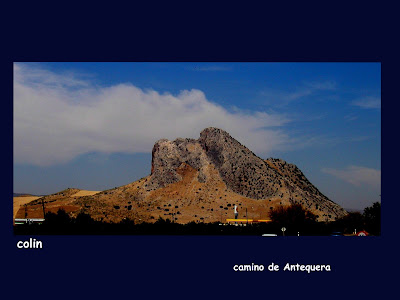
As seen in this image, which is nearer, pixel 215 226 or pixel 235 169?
pixel 215 226

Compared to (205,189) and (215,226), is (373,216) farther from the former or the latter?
(205,189)

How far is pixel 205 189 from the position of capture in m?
96.2

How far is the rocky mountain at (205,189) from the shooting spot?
8938 centimetres

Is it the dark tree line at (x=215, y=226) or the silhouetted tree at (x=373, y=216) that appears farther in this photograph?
the silhouetted tree at (x=373, y=216)

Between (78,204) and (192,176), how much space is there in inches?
901

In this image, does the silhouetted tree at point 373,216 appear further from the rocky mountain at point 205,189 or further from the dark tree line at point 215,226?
the rocky mountain at point 205,189

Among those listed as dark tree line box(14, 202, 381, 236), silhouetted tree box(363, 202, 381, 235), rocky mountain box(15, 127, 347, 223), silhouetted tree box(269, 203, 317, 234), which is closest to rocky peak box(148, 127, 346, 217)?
rocky mountain box(15, 127, 347, 223)

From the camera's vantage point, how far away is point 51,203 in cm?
9262

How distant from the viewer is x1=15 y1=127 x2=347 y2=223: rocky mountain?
8938cm

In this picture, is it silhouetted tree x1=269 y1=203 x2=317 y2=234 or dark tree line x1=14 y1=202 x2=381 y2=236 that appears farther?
silhouetted tree x1=269 y1=203 x2=317 y2=234

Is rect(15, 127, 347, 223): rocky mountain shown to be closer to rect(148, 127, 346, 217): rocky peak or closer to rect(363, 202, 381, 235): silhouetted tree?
rect(148, 127, 346, 217): rocky peak

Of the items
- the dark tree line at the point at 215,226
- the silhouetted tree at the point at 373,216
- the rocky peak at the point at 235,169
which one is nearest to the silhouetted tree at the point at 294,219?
the dark tree line at the point at 215,226

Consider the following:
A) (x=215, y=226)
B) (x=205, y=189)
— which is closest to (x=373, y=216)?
(x=215, y=226)

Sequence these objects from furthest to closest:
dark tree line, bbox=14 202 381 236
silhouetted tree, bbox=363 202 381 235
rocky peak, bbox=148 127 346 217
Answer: rocky peak, bbox=148 127 346 217, silhouetted tree, bbox=363 202 381 235, dark tree line, bbox=14 202 381 236
